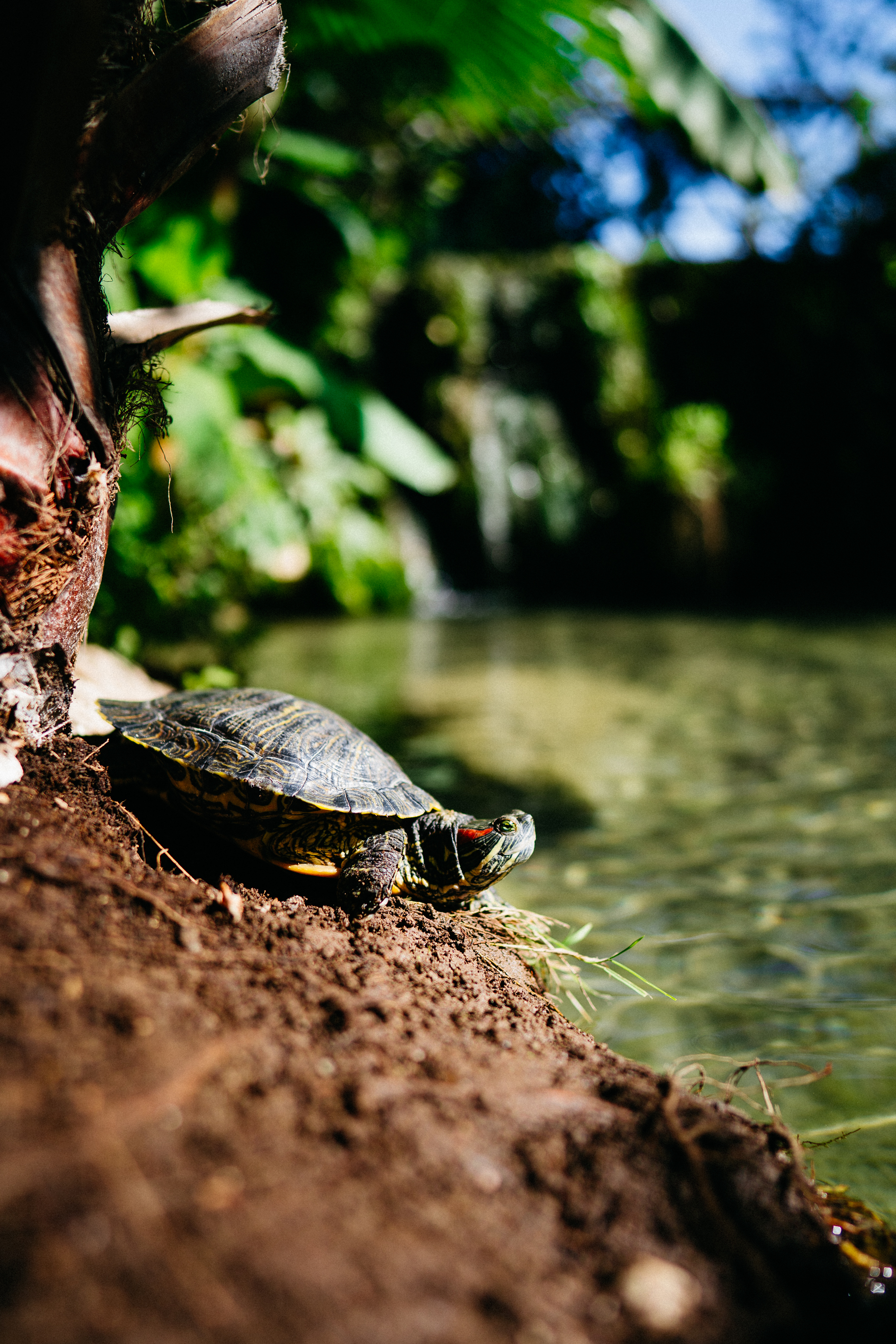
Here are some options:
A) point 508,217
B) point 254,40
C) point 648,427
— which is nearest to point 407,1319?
point 254,40

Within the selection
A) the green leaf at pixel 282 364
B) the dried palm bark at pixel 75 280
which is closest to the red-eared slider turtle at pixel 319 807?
the dried palm bark at pixel 75 280

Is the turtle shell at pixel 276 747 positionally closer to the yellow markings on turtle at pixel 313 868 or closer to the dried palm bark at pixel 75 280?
the yellow markings on turtle at pixel 313 868

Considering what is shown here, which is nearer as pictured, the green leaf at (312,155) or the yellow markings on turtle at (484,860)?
the yellow markings on turtle at (484,860)

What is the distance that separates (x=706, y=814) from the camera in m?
4.16

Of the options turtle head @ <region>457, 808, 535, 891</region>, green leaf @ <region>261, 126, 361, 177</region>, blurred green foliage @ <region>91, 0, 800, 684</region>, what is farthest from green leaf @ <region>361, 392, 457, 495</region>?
turtle head @ <region>457, 808, 535, 891</region>

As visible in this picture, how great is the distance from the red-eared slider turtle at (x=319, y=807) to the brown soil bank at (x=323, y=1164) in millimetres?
438

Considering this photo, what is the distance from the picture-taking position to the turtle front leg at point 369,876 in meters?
2.09

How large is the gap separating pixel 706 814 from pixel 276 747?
265cm

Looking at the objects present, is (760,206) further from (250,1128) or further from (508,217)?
(250,1128)

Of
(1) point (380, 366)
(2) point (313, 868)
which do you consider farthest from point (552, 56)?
(1) point (380, 366)

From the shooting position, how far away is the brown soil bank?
921mm

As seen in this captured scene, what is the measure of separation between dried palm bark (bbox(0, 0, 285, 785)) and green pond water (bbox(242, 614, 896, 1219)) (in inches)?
73.3

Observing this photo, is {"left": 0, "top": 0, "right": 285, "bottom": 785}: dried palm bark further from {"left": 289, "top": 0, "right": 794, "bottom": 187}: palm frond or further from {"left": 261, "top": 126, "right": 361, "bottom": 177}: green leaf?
{"left": 261, "top": 126, "right": 361, "bottom": 177}: green leaf

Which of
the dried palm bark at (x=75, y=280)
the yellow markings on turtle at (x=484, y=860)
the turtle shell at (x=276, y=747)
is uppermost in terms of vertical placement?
the dried palm bark at (x=75, y=280)
